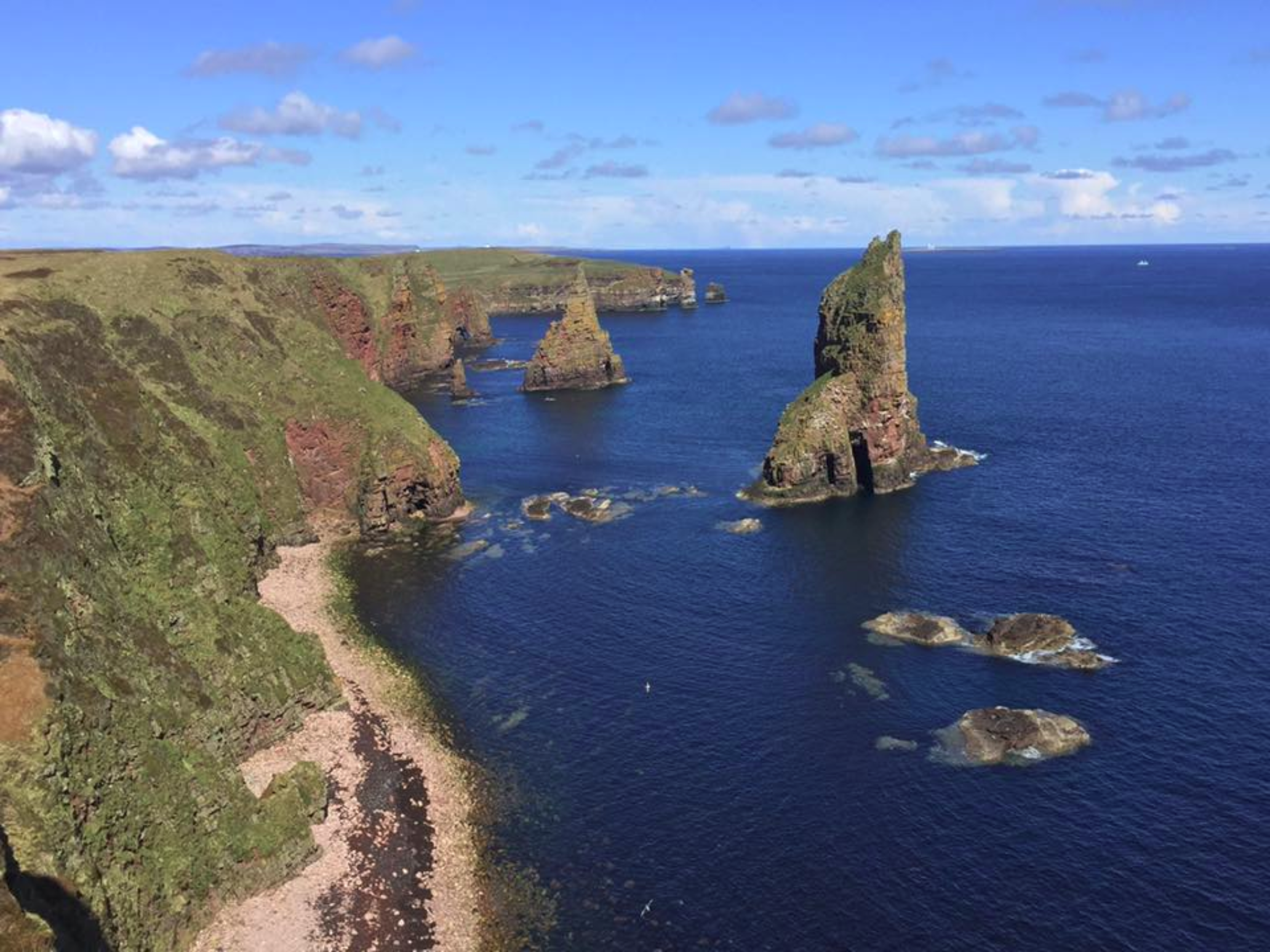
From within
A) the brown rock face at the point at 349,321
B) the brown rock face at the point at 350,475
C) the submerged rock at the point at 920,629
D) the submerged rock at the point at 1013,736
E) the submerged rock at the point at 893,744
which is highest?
the brown rock face at the point at 349,321

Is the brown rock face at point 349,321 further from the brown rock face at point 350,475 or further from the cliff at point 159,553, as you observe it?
the brown rock face at point 350,475

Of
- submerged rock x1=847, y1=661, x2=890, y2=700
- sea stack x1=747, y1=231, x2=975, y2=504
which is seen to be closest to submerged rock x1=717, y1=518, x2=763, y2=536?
sea stack x1=747, y1=231, x2=975, y2=504

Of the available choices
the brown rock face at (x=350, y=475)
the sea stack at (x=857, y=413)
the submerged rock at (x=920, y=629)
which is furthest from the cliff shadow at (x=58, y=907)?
the sea stack at (x=857, y=413)

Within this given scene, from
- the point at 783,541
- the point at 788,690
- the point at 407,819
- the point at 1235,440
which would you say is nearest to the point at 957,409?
the point at 1235,440

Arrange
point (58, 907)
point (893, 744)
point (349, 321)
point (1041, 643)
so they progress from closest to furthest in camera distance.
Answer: point (58, 907) → point (893, 744) → point (1041, 643) → point (349, 321)

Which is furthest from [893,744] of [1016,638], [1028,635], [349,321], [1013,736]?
[349,321]

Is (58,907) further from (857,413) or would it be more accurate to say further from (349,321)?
(349,321)
